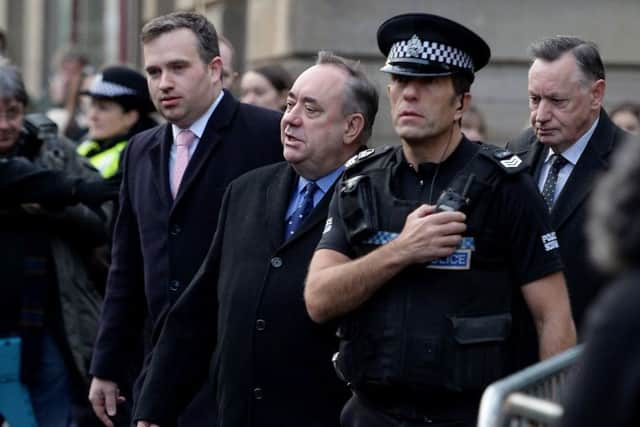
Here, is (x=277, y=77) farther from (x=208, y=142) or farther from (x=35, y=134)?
(x=208, y=142)

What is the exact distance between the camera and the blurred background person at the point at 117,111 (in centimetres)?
809

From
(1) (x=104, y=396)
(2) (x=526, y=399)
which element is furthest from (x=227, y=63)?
(2) (x=526, y=399)

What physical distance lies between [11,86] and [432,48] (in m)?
3.29

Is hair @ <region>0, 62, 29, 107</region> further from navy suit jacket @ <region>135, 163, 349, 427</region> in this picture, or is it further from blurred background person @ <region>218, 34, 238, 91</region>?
navy suit jacket @ <region>135, 163, 349, 427</region>

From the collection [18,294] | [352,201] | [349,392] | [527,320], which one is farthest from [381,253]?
[18,294]

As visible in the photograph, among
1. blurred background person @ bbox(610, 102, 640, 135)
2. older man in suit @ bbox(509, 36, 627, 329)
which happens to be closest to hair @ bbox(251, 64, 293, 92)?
blurred background person @ bbox(610, 102, 640, 135)

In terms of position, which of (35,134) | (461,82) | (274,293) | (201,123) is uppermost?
(461,82)

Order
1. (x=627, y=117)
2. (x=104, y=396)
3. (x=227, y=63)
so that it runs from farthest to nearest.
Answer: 1. (x=627, y=117)
2. (x=227, y=63)
3. (x=104, y=396)

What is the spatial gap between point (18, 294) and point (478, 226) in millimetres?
3373

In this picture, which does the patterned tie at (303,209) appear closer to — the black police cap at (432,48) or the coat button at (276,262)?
the coat button at (276,262)

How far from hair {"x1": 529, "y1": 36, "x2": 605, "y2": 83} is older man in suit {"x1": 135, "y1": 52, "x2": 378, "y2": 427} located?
0.62 meters

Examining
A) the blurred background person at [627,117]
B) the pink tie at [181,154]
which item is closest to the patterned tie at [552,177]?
the pink tie at [181,154]

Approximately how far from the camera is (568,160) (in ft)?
17.0

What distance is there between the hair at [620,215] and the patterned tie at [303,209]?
2.71m
